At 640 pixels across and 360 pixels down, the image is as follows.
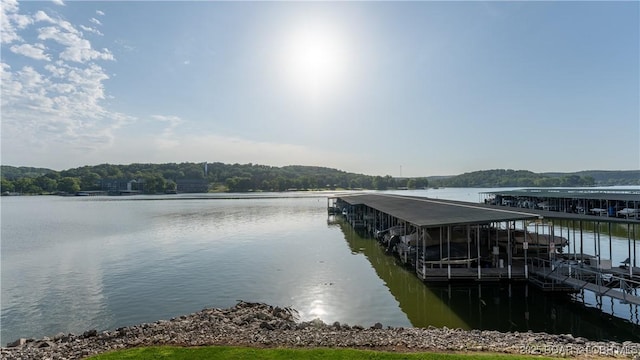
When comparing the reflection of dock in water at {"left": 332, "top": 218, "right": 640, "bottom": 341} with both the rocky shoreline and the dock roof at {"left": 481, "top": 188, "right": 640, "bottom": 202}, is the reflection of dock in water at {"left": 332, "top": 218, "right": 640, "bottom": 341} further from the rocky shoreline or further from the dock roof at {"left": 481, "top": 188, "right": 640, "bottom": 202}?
the dock roof at {"left": 481, "top": 188, "right": 640, "bottom": 202}

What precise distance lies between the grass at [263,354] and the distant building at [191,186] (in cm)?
18509

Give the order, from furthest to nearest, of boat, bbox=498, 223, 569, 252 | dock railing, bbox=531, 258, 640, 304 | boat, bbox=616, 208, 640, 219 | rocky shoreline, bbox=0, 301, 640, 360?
boat, bbox=616, 208, 640, 219 < boat, bbox=498, 223, 569, 252 < dock railing, bbox=531, 258, 640, 304 < rocky shoreline, bbox=0, 301, 640, 360

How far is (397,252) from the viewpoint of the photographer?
2803 centimetres

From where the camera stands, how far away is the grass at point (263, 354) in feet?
28.5

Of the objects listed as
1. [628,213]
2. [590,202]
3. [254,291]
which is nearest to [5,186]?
[254,291]

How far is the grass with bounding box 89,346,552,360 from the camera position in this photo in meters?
8.70

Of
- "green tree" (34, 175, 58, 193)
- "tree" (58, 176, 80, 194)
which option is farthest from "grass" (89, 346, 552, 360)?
"green tree" (34, 175, 58, 193)

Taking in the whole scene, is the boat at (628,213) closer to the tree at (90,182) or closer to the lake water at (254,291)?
the lake water at (254,291)

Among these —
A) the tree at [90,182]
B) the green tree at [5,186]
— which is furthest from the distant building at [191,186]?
the green tree at [5,186]

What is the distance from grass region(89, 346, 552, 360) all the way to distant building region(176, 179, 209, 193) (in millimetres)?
185089

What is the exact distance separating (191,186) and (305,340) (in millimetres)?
188149

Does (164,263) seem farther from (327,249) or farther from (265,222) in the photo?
(265,222)

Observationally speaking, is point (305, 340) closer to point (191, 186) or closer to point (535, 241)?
point (535, 241)

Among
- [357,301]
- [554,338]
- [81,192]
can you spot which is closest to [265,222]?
[357,301]
